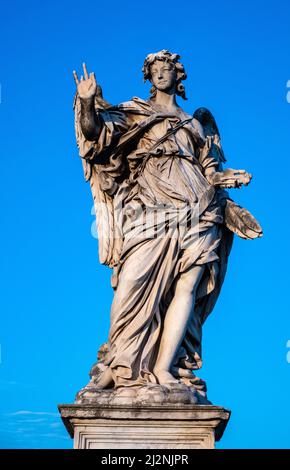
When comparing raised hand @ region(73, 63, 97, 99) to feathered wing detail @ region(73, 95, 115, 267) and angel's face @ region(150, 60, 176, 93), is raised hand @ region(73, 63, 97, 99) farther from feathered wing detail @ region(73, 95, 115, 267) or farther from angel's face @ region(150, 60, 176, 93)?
angel's face @ region(150, 60, 176, 93)

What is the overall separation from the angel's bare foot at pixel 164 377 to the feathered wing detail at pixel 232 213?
88.8 inches

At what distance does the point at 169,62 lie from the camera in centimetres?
1174

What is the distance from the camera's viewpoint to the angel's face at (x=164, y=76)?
461 inches

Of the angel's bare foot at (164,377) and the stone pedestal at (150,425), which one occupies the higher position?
the angel's bare foot at (164,377)

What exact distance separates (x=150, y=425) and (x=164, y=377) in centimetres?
72

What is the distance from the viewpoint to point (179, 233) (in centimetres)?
1042

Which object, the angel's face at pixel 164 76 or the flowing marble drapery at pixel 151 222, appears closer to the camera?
the flowing marble drapery at pixel 151 222

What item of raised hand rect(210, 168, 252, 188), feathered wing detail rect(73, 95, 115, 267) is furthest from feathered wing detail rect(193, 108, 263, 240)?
feathered wing detail rect(73, 95, 115, 267)

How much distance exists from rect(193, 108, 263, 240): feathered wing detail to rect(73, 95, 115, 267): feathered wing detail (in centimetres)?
163

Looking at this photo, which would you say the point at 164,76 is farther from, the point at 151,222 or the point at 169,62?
the point at 151,222

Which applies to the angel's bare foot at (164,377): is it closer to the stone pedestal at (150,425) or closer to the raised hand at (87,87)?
the stone pedestal at (150,425)

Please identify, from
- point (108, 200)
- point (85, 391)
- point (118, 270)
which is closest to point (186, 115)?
point (108, 200)

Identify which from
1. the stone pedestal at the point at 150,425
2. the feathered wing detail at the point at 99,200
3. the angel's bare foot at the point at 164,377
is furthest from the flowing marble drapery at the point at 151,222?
the stone pedestal at the point at 150,425

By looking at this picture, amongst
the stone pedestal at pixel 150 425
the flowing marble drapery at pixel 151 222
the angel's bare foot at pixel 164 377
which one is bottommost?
the stone pedestal at pixel 150 425
